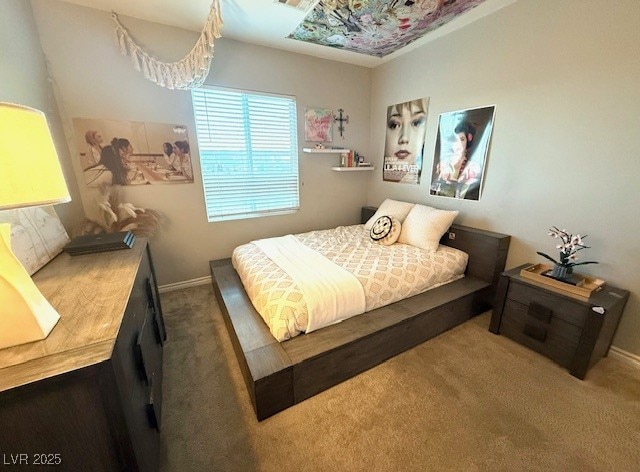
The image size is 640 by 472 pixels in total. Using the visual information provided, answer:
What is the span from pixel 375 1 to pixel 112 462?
9.91 feet

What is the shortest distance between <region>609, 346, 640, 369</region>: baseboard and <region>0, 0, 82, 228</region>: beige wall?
4166 millimetres

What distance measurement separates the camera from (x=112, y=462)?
0.78 metres

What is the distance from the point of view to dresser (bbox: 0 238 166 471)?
2.11 feet

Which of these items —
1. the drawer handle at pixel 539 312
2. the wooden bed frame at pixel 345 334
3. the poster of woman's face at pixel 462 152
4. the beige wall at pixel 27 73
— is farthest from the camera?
the poster of woman's face at pixel 462 152

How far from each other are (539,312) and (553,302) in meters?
0.12

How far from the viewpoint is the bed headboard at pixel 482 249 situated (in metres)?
2.27

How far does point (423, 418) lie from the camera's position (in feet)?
4.60

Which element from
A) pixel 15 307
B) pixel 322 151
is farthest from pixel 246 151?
Answer: pixel 15 307

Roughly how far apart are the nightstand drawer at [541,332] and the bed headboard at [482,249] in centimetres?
41

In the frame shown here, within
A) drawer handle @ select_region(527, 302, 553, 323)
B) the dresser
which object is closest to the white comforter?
the dresser

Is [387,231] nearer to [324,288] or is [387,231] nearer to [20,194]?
[324,288]

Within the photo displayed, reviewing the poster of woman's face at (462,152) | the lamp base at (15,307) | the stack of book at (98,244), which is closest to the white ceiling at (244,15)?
the poster of woman's face at (462,152)

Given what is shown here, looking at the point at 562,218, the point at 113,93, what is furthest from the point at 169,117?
the point at 562,218

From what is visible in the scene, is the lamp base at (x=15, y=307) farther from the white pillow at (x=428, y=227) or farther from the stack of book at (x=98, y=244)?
the white pillow at (x=428, y=227)
